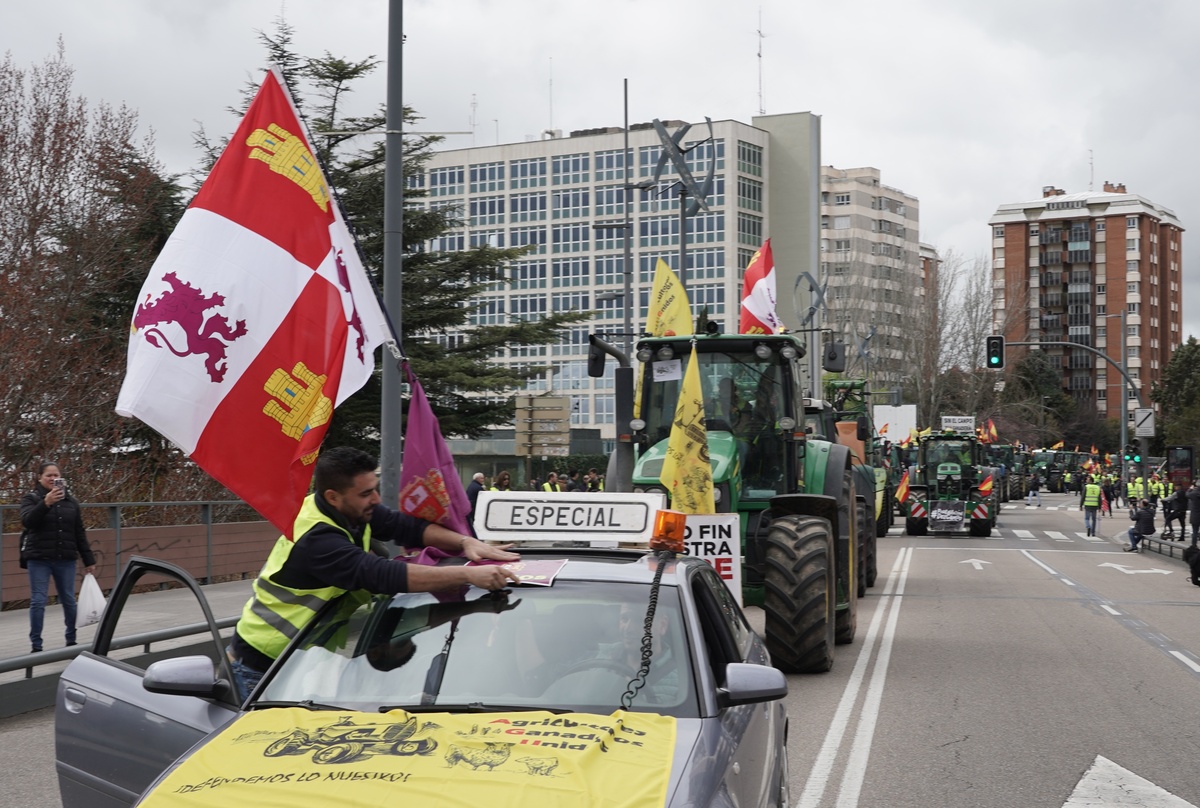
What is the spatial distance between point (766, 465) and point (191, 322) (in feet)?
24.6

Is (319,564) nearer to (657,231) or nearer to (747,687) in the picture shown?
(747,687)

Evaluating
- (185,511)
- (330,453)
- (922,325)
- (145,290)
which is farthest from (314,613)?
(922,325)

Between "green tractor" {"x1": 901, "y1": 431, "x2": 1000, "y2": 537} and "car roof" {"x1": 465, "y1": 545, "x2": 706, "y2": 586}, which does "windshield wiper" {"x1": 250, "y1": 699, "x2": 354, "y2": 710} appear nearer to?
"car roof" {"x1": 465, "y1": 545, "x2": 706, "y2": 586}

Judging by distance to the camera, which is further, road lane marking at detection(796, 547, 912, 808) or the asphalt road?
the asphalt road

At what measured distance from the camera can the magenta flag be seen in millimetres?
6621

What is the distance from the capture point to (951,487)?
135 ft

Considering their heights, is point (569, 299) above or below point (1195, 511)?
above

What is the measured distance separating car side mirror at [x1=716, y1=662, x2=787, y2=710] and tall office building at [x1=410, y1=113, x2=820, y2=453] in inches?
3485

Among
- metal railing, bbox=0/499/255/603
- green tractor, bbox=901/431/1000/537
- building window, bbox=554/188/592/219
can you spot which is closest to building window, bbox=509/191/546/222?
building window, bbox=554/188/592/219

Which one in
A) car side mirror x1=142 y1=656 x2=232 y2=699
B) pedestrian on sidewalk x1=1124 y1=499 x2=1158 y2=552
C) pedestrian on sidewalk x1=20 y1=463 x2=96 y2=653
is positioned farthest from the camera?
pedestrian on sidewalk x1=1124 y1=499 x2=1158 y2=552

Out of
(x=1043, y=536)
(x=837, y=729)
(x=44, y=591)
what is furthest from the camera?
(x=1043, y=536)

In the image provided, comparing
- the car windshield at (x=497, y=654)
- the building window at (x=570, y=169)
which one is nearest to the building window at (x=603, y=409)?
the building window at (x=570, y=169)

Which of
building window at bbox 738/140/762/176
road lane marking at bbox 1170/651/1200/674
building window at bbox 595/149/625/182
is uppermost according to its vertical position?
building window at bbox 738/140/762/176

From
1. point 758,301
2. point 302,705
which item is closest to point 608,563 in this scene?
point 302,705
